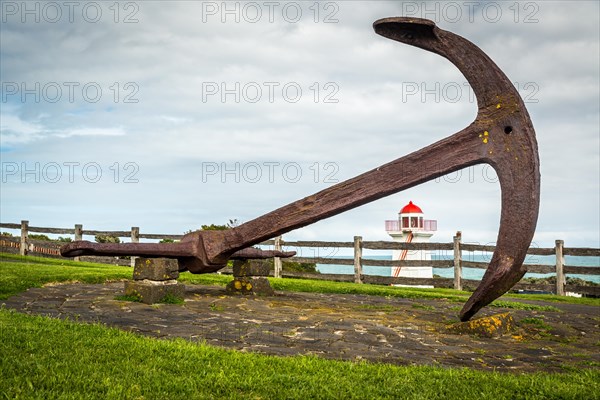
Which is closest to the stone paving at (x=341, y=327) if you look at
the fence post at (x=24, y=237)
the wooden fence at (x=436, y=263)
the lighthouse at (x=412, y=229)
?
the wooden fence at (x=436, y=263)

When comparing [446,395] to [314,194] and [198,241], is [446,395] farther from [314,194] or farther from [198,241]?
[198,241]

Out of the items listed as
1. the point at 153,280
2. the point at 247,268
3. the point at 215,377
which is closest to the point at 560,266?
the point at 247,268

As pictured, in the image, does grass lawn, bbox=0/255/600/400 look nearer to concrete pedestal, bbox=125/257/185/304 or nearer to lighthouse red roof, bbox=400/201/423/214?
concrete pedestal, bbox=125/257/185/304

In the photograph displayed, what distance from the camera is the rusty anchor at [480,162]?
→ 4047 millimetres

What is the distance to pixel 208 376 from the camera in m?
3.70

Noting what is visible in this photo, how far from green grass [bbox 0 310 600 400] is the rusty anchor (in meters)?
0.82

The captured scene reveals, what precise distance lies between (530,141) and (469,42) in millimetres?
994

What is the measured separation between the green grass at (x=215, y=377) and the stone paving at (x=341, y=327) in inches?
19.5

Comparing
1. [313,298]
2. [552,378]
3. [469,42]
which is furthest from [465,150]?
[313,298]

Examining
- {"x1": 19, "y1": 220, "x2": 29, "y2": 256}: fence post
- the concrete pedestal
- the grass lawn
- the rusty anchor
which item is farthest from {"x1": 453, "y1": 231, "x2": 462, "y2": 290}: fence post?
{"x1": 19, "y1": 220, "x2": 29, "y2": 256}: fence post

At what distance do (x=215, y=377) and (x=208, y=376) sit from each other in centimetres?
6

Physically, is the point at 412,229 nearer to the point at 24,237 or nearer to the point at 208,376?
the point at 24,237

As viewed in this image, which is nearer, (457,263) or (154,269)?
(154,269)

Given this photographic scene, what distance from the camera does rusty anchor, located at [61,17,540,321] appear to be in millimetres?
4047
